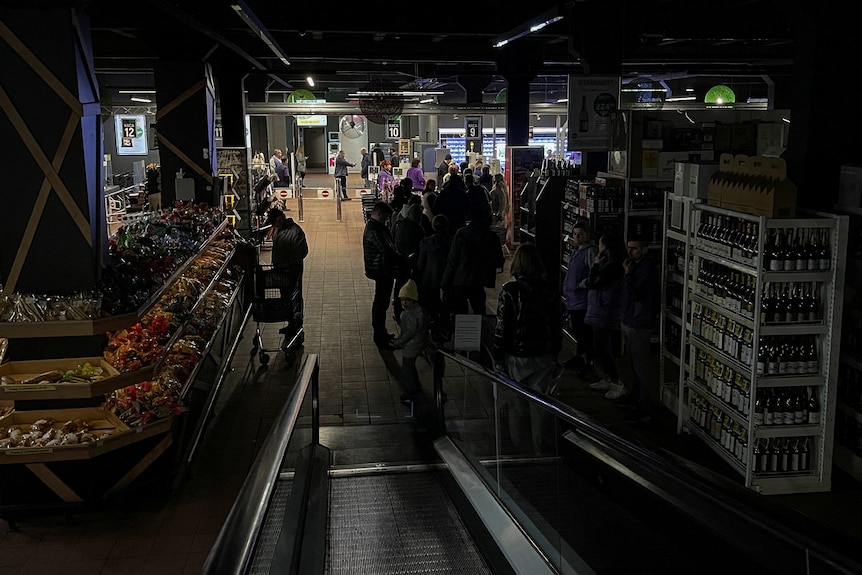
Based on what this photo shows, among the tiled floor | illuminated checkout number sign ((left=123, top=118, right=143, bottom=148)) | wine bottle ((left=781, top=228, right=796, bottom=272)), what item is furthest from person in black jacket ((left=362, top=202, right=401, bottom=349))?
illuminated checkout number sign ((left=123, top=118, right=143, bottom=148))

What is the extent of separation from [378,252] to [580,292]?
2422 millimetres

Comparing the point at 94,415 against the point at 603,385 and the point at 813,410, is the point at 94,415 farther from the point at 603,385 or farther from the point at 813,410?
the point at 813,410

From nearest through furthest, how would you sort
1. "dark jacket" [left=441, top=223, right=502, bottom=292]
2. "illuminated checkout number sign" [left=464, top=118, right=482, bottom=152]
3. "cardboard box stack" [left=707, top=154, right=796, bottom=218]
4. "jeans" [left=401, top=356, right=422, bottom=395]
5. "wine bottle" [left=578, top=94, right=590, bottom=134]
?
"cardboard box stack" [left=707, top=154, right=796, bottom=218] < "jeans" [left=401, top=356, right=422, bottom=395] < "dark jacket" [left=441, top=223, right=502, bottom=292] < "wine bottle" [left=578, top=94, right=590, bottom=134] < "illuminated checkout number sign" [left=464, top=118, right=482, bottom=152]

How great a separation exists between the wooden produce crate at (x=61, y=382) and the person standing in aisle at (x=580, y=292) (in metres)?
4.26

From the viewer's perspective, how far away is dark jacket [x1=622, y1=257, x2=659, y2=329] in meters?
6.95

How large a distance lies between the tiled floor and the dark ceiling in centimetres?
348

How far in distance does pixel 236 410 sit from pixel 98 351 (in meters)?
2.18

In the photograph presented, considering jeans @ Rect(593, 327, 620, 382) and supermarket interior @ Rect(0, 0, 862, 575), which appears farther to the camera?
jeans @ Rect(593, 327, 620, 382)

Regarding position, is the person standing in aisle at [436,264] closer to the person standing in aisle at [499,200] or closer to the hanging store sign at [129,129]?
the person standing in aisle at [499,200]

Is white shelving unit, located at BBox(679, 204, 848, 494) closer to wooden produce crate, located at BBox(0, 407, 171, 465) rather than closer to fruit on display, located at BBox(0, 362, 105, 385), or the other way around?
wooden produce crate, located at BBox(0, 407, 171, 465)

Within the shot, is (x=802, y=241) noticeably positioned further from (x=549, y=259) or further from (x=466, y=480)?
(x=549, y=259)

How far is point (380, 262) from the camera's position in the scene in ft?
30.8

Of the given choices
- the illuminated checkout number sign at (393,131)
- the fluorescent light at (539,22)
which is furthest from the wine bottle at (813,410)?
the illuminated checkout number sign at (393,131)

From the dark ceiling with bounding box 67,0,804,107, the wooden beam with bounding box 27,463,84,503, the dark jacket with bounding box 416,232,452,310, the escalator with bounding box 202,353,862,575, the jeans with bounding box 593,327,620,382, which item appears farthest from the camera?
the dark ceiling with bounding box 67,0,804,107
